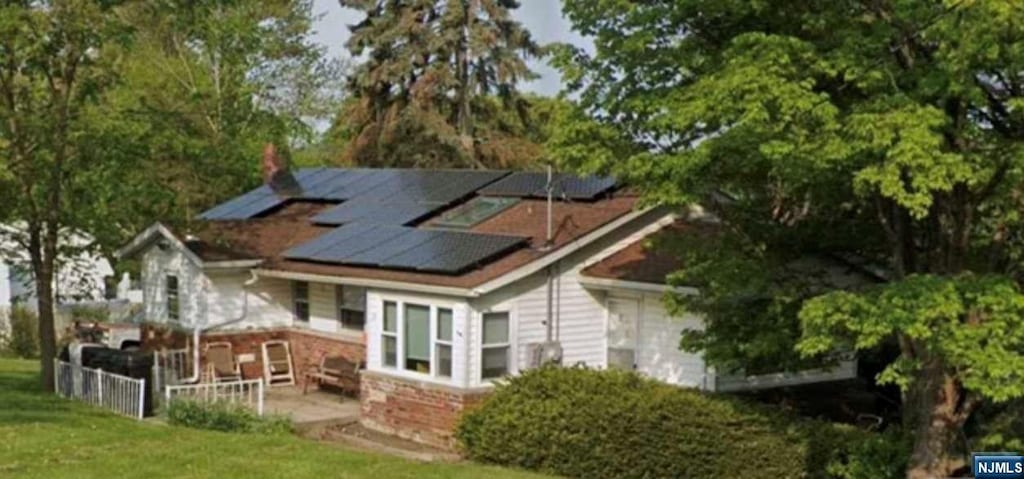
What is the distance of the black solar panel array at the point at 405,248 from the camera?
1938cm

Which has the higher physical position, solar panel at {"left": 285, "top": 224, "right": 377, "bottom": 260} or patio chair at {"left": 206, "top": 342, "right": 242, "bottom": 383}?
solar panel at {"left": 285, "top": 224, "right": 377, "bottom": 260}

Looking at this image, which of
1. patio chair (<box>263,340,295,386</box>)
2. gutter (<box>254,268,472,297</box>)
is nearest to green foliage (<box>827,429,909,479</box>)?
gutter (<box>254,268,472,297</box>)

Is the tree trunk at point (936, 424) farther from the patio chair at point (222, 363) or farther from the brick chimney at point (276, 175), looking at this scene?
the brick chimney at point (276, 175)

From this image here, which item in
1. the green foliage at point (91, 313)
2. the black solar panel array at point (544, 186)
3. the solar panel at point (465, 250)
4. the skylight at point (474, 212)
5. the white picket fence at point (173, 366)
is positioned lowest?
the white picket fence at point (173, 366)

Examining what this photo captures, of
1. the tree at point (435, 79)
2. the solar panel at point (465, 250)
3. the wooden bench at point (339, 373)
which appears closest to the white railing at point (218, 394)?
the wooden bench at point (339, 373)

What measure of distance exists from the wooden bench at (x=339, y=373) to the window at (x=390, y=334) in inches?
77.9

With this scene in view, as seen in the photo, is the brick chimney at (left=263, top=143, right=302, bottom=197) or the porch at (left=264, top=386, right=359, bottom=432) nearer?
the porch at (left=264, top=386, right=359, bottom=432)

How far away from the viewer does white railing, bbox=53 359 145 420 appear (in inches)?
801

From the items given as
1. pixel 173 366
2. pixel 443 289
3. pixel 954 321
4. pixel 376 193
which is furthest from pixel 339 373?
pixel 954 321

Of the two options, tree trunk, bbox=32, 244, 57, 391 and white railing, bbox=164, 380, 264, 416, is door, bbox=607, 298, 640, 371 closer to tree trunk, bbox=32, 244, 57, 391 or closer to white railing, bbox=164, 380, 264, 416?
white railing, bbox=164, 380, 264, 416

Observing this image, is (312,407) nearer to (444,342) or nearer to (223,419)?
(223,419)

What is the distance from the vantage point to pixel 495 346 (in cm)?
1916

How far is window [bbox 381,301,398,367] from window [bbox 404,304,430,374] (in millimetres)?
307

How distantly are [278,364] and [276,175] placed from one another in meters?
7.40
